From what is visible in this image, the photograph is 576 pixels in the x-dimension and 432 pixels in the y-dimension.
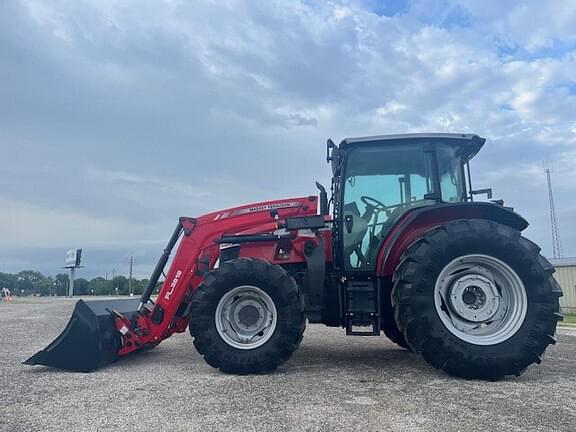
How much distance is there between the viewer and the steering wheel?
533cm

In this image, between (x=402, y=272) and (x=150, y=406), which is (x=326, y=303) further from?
(x=150, y=406)

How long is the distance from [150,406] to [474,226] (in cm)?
331

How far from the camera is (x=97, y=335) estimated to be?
502cm

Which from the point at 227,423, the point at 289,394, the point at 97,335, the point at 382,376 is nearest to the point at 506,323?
the point at 382,376

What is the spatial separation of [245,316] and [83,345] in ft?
5.77

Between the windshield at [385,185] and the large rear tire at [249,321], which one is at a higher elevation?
the windshield at [385,185]

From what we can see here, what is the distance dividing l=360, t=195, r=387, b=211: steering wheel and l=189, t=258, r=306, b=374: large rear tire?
4.27ft

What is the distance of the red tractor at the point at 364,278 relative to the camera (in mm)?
4379

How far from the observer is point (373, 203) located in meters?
5.34

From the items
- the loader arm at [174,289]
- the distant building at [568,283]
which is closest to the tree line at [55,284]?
the distant building at [568,283]

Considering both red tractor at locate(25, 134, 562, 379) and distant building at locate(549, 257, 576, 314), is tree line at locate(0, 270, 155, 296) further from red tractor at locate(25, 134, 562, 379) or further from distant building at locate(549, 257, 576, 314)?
red tractor at locate(25, 134, 562, 379)

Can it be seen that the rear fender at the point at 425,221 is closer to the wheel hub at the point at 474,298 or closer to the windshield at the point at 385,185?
the windshield at the point at 385,185

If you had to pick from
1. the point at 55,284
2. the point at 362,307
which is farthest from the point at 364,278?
the point at 55,284

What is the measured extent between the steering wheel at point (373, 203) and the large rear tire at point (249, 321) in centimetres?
130
